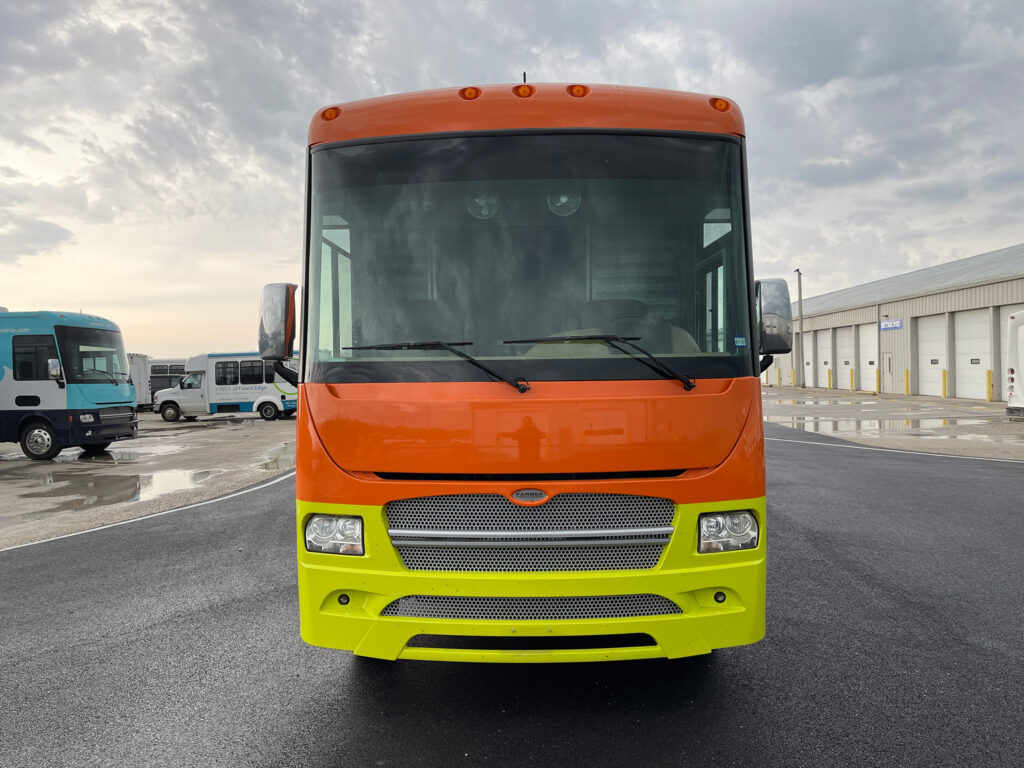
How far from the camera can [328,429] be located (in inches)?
116

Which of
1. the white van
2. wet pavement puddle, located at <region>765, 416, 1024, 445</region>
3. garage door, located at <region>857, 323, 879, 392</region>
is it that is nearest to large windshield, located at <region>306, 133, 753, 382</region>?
wet pavement puddle, located at <region>765, 416, 1024, 445</region>

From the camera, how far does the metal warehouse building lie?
87.2ft

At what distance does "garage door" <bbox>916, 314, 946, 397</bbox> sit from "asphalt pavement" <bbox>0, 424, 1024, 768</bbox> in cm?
2858

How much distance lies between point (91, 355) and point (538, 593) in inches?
579

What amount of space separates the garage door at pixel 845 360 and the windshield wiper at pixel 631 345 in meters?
39.6

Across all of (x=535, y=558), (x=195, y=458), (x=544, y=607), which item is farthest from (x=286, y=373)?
(x=195, y=458)

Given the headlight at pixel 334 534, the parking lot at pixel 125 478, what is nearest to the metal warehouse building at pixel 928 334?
the parking lot at pixel 125 478

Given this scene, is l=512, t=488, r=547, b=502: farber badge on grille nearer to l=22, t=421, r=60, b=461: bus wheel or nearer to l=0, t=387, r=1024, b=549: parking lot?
l=0, t=387, r=1024, b=549: parking lot

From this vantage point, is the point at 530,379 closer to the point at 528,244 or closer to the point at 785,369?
the point at 528,244

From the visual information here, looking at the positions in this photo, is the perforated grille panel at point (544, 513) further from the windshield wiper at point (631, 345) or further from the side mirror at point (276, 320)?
the side mirror at point (276, 320)

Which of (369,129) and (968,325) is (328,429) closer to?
(369,129)

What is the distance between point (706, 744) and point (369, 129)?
3.02 metres

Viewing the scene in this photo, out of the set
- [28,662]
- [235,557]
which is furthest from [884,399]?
[28,662]

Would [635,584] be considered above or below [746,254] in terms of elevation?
below
